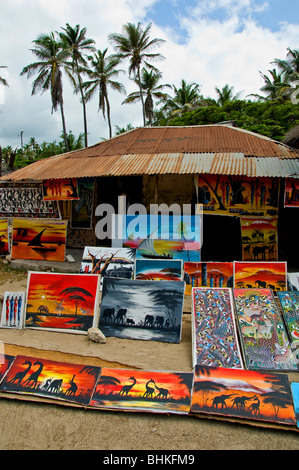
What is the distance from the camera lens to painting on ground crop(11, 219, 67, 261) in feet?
31.3

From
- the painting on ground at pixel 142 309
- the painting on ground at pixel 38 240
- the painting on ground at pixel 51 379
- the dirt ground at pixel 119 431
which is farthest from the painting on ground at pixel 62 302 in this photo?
the painting on ground at pixel 38 240

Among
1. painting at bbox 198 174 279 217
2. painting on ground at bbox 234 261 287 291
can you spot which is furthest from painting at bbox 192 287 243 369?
painting at bbox 198 174 279 217

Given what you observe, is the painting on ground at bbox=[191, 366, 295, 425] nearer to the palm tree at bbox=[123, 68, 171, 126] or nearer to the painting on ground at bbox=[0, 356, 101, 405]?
the painting on ground at bbox=[0, 356, 101, 405]

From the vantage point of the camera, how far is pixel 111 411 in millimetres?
3555

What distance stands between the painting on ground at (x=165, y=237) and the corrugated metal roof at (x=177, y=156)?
3.96 feet

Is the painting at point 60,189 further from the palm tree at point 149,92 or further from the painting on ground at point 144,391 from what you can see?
the palm tree at point 149,92

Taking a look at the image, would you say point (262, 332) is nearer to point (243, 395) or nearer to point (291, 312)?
point (291, 312)

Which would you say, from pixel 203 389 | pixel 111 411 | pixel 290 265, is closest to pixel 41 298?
pixel 111 411

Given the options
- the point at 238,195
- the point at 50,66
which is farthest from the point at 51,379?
the point at 50,66

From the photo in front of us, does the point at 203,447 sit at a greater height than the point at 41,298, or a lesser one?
lesser
